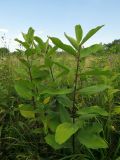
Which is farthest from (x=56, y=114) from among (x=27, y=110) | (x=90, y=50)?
(x=90, y=50)

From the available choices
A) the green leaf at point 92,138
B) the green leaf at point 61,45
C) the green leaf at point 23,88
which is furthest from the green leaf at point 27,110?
the green leaf at point 61,45

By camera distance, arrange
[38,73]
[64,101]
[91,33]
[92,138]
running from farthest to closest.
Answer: [38,73]
[64,101]
[92,138]
[91,33]

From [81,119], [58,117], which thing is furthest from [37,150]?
[81,119]

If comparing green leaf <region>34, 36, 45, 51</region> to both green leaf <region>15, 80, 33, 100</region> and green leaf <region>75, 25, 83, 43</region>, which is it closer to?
green leaf <region>15, 80, 33, 100</region>

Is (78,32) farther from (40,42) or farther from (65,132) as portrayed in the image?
(65,132)

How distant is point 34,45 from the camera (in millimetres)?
2195

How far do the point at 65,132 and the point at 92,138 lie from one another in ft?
0.66

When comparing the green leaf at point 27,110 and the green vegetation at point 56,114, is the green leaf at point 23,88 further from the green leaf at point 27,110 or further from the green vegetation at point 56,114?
the green leaf at point 27,110

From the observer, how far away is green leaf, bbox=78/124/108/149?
6.01 ft

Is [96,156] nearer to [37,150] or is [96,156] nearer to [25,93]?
[37,150]

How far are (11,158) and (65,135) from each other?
74cm

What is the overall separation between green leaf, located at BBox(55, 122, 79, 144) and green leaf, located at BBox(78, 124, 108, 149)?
13cm

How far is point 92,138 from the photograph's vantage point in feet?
6.20

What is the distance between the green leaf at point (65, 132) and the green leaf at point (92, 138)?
127 mm
